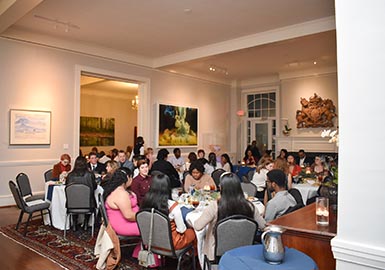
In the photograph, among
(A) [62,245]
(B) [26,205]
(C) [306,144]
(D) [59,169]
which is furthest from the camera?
(C) [306,144]

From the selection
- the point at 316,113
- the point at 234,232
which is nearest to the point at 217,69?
the point at 316,113

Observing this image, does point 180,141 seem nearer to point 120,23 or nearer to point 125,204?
point 120,23

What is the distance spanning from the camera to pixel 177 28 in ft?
24.3

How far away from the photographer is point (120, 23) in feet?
23.3

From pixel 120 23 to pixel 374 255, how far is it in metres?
6.69

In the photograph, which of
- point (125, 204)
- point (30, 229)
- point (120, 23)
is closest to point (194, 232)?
point (125, 204)

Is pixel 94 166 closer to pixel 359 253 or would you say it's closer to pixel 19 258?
pixel 19 258

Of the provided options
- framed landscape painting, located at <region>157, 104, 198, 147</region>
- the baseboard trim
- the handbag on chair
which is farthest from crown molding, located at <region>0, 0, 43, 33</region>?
the baseboard trim

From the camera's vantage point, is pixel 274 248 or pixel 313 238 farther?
pixel 313 238

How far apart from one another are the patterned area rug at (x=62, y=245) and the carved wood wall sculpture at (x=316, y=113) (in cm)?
853

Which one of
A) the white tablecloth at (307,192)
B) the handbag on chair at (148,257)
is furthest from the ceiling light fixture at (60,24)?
the white tablecloth at (307,192)

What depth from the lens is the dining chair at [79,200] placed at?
5.14 metres

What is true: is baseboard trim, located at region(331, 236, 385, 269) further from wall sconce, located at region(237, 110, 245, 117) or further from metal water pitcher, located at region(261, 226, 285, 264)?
wall sconce, located at region(237, 110, 245, 117)

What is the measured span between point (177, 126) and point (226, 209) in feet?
26.5
